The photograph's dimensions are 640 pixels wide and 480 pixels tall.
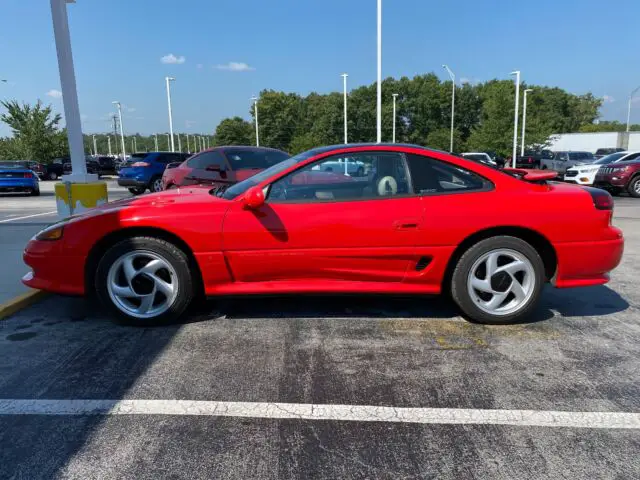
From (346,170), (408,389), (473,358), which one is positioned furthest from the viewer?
(346,170)

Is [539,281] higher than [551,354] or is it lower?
higher

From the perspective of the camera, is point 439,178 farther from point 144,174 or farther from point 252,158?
point 144,174

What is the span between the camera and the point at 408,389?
2969 mm

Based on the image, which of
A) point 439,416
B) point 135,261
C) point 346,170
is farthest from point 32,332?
point 439,416

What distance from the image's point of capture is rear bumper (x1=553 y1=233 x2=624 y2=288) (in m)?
3.91

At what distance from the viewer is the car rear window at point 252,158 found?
9.91 metres

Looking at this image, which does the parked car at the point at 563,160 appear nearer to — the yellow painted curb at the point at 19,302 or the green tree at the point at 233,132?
the yellow painted curb at the point at 19,302

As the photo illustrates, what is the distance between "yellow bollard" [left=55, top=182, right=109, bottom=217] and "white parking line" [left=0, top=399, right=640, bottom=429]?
399 cm

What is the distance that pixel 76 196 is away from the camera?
20.8ft

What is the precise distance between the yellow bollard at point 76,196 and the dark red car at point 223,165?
3404 millimetres

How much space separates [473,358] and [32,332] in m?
3.46

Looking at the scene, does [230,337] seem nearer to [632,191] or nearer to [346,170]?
[346,170]

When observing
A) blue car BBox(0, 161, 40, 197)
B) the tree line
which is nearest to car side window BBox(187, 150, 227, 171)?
blue car BBox(0, 161, 40, 197)

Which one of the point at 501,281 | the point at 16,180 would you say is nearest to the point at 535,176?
the point at 501,281
